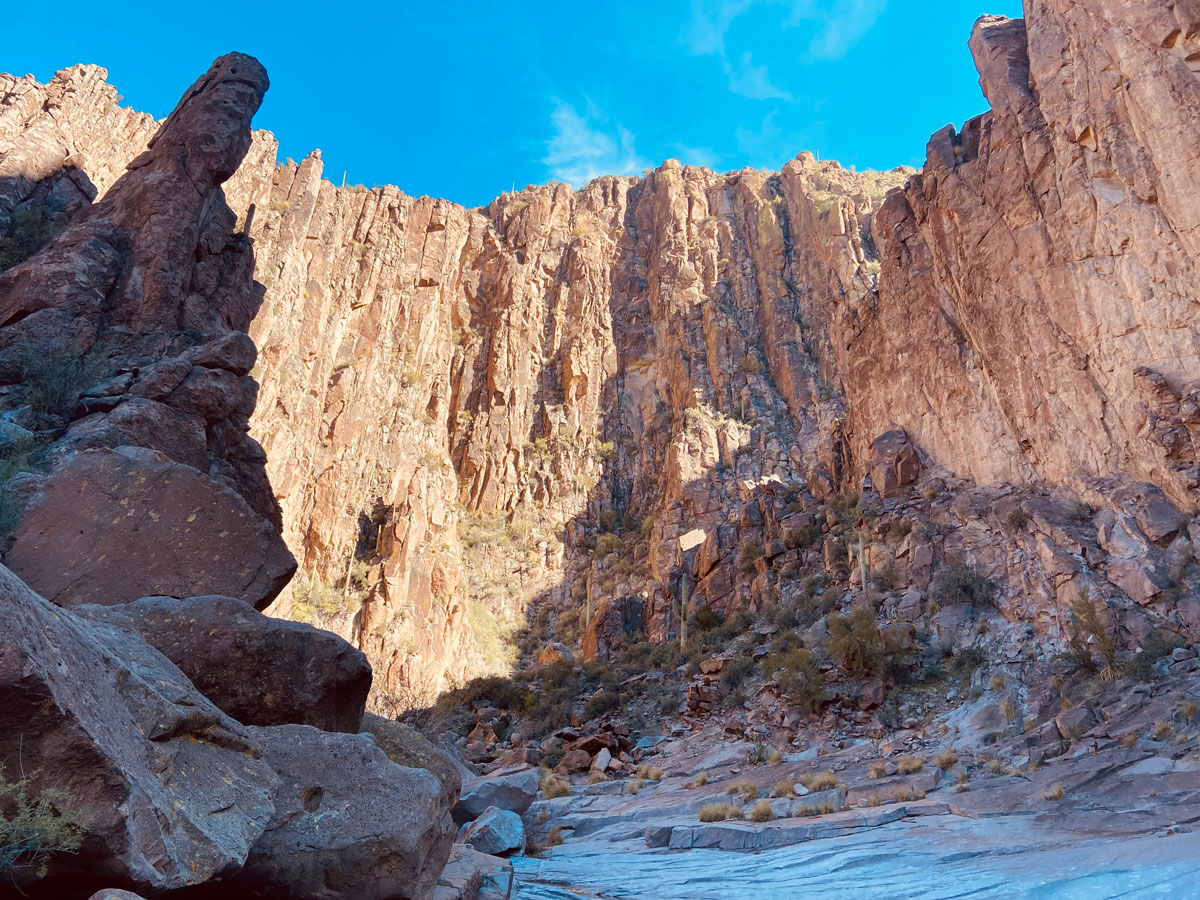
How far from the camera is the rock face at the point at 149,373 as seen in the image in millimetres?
8883

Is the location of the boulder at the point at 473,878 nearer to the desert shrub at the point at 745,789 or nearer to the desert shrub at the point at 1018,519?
the desert shrub at the point at 745,789

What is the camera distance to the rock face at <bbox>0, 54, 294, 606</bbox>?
888 cm

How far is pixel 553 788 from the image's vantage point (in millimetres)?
16031

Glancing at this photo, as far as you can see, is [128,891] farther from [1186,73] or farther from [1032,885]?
[1186,73]

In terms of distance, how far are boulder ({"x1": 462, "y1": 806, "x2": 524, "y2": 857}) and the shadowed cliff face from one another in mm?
13351

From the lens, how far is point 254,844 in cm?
492

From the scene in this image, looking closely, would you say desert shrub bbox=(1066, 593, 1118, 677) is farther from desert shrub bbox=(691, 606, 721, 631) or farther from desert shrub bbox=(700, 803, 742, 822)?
desert shrub bbox=(691, 606, 721, 631)

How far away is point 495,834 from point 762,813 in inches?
178

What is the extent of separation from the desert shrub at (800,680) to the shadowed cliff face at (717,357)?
4.82 m

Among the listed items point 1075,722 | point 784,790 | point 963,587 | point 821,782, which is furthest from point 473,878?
point 963,587

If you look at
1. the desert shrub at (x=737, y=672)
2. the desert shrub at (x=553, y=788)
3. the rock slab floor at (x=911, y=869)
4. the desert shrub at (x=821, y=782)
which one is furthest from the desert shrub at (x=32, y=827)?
the desert shrub at (x=737, y=672)

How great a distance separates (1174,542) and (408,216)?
52.9 m

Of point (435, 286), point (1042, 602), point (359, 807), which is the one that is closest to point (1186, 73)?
point (1042, 602)

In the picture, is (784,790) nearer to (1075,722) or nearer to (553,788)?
(553,788)
